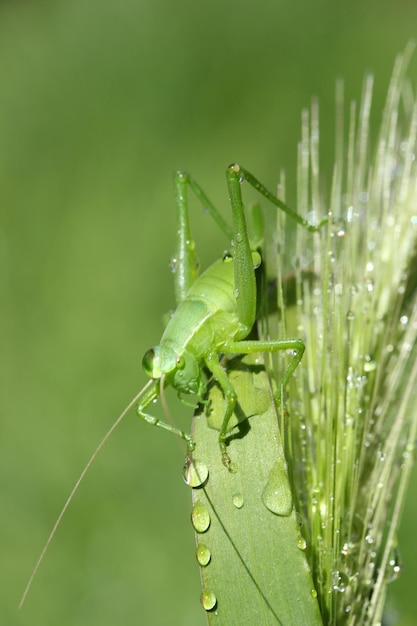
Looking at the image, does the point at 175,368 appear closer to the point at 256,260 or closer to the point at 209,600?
the point at 256,260

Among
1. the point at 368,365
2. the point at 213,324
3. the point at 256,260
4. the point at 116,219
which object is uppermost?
the point at 116,219

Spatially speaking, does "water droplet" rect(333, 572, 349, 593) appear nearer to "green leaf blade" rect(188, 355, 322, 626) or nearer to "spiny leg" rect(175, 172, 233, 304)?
"green leaf blade" rect(188, 355, 322, 626)

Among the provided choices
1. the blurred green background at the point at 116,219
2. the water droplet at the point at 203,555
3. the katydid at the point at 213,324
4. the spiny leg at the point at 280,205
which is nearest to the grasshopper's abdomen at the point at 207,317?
the katydid at the point at 213,324

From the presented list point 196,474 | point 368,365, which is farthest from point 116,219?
point 196,474

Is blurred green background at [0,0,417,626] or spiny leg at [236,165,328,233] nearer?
spiny leg at [236,165,328,233]

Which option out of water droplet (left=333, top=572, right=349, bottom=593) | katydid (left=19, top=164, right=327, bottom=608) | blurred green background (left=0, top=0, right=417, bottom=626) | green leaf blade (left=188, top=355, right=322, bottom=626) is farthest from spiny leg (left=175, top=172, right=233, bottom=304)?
blurred green background (left=0, top=0, right=417, bottom=626)

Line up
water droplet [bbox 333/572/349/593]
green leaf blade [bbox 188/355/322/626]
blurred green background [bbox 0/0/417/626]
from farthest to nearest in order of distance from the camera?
1. blurred green background [bbox 0/0/417/626]
2. water droplet [bbox 333/572/349/593]
3. green leaf blade [bbox 188/355/322/626]

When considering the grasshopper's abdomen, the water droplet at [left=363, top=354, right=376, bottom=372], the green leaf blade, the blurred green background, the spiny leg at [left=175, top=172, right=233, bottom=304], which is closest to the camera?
the green leaf blade
